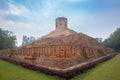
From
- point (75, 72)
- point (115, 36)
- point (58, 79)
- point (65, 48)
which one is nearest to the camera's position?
point (58, 79)

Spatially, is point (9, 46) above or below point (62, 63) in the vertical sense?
above

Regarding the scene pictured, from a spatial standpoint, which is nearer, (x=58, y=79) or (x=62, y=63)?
(x=58, y=79)

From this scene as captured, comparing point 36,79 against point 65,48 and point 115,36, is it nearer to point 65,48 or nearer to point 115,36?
point 65,48

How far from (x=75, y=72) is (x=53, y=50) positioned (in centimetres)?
639

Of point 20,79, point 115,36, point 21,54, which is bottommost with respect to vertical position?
point 20,79

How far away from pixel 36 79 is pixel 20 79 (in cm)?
95

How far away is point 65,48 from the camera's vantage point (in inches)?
584

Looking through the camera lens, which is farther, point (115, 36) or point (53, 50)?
point (115, 36)

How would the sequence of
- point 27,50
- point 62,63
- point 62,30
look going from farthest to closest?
point 62,30, point 27,50, point 62,63

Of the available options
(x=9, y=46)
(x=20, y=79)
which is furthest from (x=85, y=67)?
(x=9, y=46)

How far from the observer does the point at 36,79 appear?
8.11m

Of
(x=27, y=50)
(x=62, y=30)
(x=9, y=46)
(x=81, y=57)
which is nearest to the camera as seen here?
(x=81, y=57)

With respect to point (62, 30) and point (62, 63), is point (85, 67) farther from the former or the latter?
point (62, 30)

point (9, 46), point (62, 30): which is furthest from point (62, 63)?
point (9, 46)
